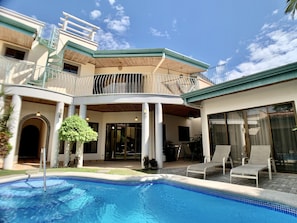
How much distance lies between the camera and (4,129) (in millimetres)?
8297

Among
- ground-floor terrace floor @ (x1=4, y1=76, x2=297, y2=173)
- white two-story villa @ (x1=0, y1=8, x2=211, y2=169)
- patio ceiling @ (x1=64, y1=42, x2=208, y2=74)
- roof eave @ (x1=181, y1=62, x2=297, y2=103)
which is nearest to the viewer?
roof eave @ (x1=181, y1=62, x2=297, y2=103)

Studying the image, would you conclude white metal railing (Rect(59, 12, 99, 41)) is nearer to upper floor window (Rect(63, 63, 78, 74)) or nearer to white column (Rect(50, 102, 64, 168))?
upper floor window (Rect(63, 63, 78, 74))

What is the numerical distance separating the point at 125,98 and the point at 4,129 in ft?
19.7

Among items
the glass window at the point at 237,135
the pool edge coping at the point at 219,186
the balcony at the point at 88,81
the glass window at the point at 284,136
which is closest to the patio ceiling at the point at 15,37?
the balcony at the point at 88,81

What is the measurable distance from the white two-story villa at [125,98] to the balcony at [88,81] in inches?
2.3

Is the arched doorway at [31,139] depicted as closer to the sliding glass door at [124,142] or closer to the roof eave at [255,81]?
the sliding glass door at [124,142]

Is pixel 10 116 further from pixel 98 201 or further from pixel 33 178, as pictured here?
pixel 98 201

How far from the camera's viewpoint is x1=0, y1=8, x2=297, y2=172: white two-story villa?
729 centimetres

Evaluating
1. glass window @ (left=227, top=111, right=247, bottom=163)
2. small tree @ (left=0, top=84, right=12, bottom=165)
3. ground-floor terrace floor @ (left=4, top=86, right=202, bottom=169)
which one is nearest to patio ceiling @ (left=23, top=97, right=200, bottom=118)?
ground-floor terrace floor @ (left=4, top=86, right=202, bottom=169)

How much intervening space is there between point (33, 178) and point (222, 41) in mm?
21243

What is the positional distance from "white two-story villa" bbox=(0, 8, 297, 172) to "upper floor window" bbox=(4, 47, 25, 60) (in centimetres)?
Result: 5

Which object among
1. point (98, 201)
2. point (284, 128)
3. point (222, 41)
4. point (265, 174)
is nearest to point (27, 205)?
point (98, 201)

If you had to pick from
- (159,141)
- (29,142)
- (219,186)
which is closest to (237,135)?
(219,186)

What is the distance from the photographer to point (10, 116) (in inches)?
334
